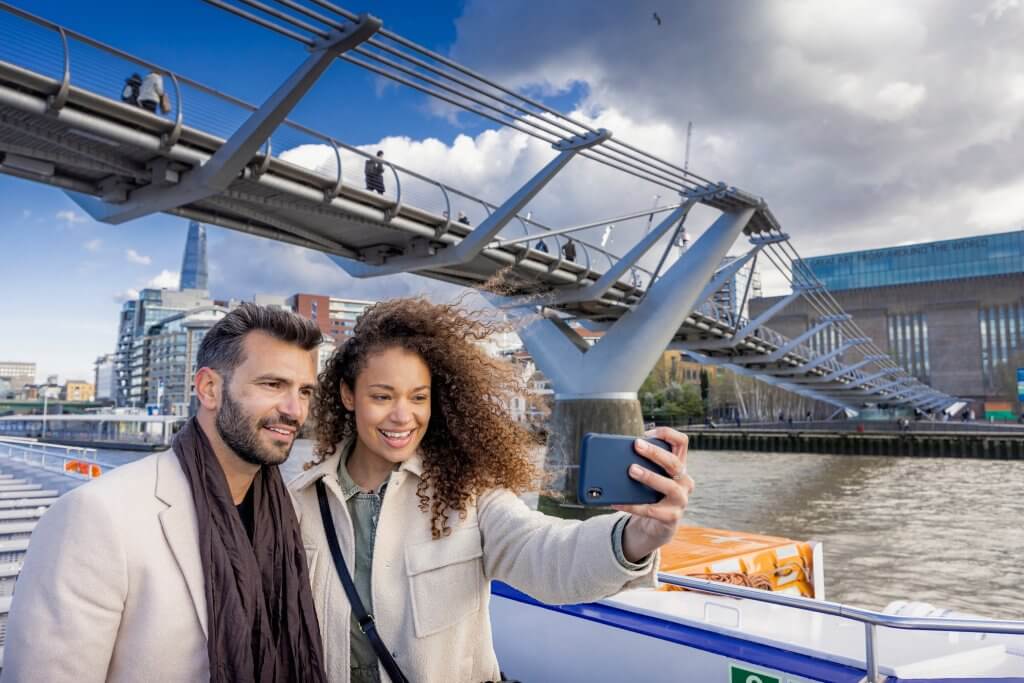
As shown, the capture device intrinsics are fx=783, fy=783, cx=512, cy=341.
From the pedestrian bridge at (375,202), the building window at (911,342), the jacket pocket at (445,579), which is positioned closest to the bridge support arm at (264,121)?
the pedestrian bridge at (375,202)

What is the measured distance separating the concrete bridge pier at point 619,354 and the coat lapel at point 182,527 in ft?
61.6

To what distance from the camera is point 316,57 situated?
10336mm

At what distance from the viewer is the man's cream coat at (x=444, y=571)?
5.34ft

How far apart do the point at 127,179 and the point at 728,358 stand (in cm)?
2589

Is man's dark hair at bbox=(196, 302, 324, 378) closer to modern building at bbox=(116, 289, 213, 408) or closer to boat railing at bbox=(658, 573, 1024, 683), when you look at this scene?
boat railing at bbox=(658, 573, 1024, 683)

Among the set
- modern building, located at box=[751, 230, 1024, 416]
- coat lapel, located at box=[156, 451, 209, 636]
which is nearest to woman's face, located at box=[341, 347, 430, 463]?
coat lapel, located at box=[156, 451, 209, 636]

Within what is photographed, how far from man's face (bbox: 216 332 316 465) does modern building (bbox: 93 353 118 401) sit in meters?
141

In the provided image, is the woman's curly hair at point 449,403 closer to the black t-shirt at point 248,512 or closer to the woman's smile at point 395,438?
the woman's smile at point 395,438

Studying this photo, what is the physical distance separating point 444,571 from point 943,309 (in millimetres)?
86328

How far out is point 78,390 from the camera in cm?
15775

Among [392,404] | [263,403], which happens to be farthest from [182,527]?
[392,404]

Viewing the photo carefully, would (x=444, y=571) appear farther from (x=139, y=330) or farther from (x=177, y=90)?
(x=139, y=330)

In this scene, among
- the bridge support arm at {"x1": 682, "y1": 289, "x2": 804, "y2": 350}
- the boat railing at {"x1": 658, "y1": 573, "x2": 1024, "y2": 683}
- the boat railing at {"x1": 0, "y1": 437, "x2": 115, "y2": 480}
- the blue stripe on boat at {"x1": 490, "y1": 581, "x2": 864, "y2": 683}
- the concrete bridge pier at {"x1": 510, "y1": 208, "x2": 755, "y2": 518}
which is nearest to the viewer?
the boat railing at {"x1": 658, "y1": 573, "x2": 1024, "y2": 683}

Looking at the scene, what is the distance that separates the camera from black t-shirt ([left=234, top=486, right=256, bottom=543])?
1717 millimetres
